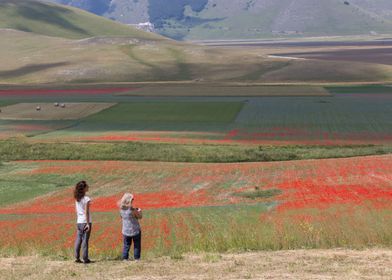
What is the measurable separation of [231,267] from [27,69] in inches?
5795

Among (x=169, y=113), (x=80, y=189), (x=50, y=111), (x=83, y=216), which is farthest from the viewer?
(x=50, y=111)

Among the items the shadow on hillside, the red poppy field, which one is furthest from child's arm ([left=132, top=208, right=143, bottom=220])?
the shadow on hillside

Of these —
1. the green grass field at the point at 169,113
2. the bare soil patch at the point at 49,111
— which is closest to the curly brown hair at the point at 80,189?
Answer: the green grass field at the point at 169,113

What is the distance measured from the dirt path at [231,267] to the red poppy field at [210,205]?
1.66 meters

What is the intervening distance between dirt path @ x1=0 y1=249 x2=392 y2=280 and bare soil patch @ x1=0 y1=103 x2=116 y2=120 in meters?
59.8

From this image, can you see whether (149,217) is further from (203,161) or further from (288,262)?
(203,161)

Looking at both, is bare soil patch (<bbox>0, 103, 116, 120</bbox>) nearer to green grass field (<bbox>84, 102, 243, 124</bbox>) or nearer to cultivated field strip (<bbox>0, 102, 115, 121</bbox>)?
cultivated field strip (<bbox>0, 102, 115, 121</bbox>)

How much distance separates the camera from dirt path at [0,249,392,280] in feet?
53.6

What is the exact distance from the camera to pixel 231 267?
17.2 m

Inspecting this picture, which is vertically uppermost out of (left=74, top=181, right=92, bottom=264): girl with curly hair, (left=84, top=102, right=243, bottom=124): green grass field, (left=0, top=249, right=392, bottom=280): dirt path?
(left=84, top=102, right=243, bottom=124): green grass field

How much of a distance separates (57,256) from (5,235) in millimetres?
7143

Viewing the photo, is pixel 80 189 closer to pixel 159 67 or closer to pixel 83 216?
pixel 83 216

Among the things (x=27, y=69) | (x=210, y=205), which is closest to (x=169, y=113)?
(x=210, y=205)

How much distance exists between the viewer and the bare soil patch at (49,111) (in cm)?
7794
